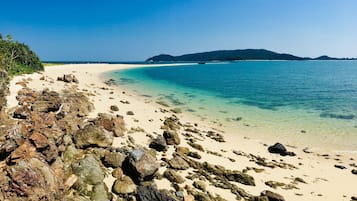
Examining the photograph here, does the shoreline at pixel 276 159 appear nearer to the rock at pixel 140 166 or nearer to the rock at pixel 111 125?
the rock at pixel 111 125

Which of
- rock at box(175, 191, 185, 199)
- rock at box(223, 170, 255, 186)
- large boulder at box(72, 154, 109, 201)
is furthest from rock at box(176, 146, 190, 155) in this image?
large boulder at box(72, 154, 109, 201)

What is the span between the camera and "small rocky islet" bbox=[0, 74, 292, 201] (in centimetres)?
799

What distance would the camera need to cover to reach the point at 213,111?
3198 centimetres

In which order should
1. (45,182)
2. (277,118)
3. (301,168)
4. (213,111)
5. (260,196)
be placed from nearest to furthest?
(45,182) < (260,196) < (301,168) < (277,118) < (213,111)

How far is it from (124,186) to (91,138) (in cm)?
351

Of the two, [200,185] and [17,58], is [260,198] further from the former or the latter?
[17,58]

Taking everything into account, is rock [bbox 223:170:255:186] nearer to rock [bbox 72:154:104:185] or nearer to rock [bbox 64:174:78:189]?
rock [bbox 72:154:104:185]

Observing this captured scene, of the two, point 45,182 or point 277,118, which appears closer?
point 45,182

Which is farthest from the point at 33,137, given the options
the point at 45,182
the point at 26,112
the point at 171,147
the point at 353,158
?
the point at 353,158

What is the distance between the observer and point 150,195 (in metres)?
9.73

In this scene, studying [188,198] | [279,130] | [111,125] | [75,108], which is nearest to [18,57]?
[75,108]

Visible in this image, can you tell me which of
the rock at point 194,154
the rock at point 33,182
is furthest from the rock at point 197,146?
the rock at point 33,182

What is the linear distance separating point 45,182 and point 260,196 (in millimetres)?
8539

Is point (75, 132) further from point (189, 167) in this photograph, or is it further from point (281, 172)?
point (281, 172)
